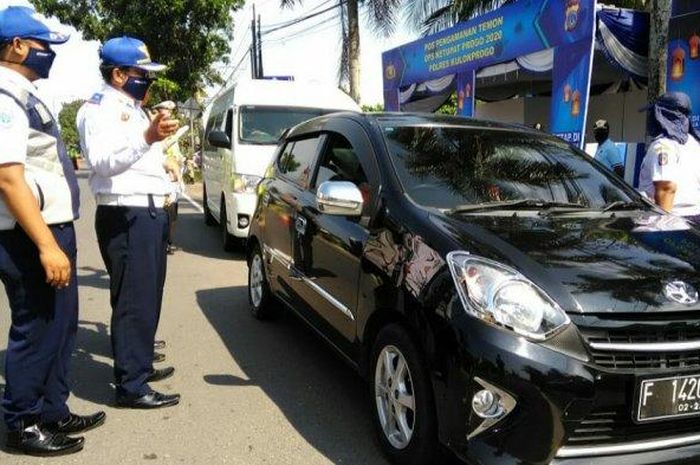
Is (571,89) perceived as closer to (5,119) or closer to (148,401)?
(148,401)

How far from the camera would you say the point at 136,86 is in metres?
3.50

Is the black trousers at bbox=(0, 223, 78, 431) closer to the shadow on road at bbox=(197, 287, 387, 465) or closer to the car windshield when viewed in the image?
the shadow on road at bbox=(197, 287, 387, 465)

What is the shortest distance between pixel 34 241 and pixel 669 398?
8.55 feet

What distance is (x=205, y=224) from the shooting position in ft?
38.5

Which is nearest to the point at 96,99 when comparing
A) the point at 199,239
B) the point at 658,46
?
the point at 199,239

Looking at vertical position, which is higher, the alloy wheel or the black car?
the black car

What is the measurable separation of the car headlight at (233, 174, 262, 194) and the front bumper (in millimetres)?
5604

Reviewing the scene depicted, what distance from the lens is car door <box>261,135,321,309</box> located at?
4363 mm

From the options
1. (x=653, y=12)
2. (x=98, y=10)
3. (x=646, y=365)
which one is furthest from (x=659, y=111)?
(x=98, y=10)

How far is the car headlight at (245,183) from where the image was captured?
25.4 ft

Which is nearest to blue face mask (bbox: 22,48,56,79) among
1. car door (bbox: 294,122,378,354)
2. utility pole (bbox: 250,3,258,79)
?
car door (bbox: 294,122,378,354)

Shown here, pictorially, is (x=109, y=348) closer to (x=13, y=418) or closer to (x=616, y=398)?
(x=13, y=418)

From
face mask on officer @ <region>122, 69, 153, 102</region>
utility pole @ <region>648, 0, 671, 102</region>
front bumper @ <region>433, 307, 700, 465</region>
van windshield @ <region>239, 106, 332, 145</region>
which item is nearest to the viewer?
front bumper @ <region>433, 307, 700, 465</region>

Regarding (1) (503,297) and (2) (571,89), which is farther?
(2) (571,89)
